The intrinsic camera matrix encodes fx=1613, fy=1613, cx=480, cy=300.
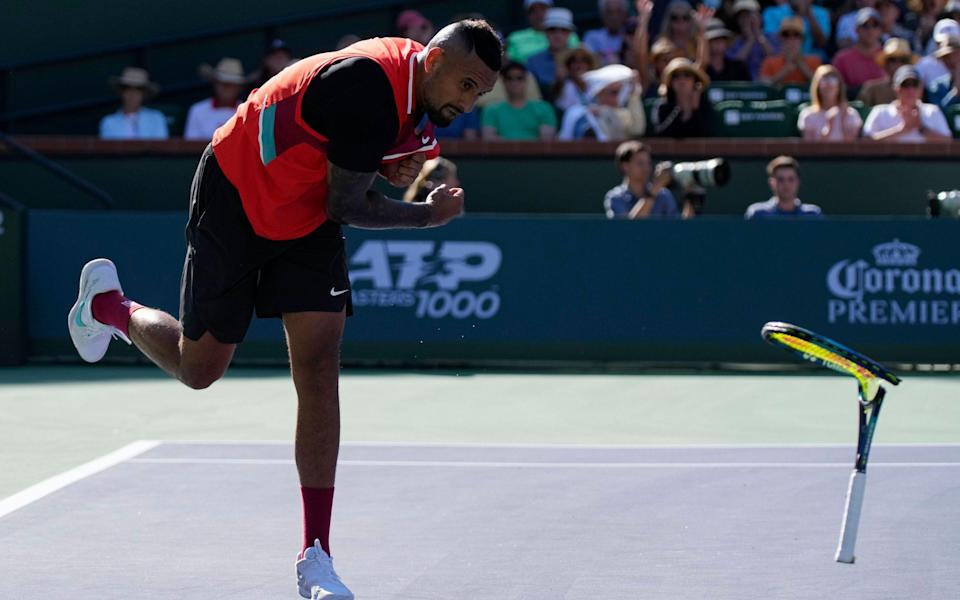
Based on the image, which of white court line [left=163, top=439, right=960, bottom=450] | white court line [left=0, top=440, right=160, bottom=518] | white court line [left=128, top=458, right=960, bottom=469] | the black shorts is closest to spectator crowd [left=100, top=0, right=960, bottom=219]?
white court line [left=163, top=439, right=960, bottom=450]

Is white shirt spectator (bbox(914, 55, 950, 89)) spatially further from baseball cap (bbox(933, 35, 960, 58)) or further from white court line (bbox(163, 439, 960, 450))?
white court line (bbox(163, 439, 960, 450))

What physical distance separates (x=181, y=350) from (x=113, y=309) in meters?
0.73

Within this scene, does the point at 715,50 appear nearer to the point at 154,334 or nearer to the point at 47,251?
the point at 47,251

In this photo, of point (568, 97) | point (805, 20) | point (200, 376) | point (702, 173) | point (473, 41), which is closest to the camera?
point (473, 41)

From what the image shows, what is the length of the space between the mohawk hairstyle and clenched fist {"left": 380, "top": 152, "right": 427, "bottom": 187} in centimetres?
40

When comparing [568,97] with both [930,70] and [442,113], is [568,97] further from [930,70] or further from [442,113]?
[442,113]

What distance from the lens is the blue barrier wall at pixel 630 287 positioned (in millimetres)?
12039

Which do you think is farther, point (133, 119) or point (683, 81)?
point (133, 119)

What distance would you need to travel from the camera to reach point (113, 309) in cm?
589

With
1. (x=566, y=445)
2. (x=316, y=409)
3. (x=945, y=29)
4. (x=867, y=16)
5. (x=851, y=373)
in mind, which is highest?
(x=867, y=16)

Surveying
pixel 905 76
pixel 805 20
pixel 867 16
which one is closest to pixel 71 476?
pixel 905 76

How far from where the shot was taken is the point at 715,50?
15.1m

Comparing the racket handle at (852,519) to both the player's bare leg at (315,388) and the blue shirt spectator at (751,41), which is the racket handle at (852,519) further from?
the blue shirt spectator at (751,41)

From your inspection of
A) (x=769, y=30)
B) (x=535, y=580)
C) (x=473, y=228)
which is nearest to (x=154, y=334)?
(x=535, y=580)
